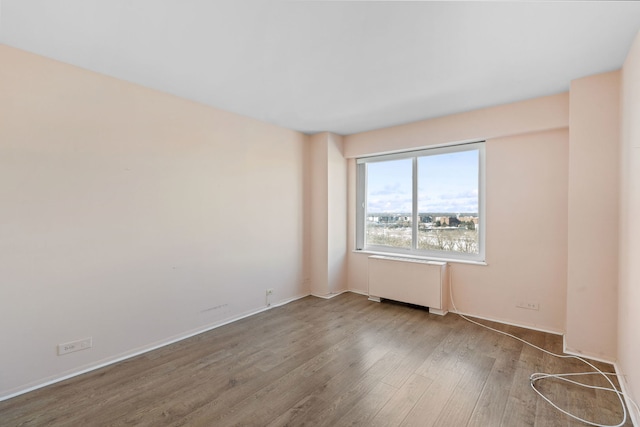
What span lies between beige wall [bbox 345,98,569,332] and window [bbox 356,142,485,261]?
0.72 ft

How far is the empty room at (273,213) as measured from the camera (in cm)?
193

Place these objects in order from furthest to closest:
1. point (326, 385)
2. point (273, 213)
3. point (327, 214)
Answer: point (327, 214), point (273, 213), point (326, 385)

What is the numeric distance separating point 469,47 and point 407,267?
8.87 ft

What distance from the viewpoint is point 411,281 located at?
394 centimetres

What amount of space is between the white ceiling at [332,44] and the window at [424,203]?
3.42 ft

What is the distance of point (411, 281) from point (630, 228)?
2.26 metres

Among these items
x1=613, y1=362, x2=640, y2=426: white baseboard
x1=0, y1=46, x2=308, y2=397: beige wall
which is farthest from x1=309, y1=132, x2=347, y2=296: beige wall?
x1=613, y1=362, x2=640, y2=426: white baseboard

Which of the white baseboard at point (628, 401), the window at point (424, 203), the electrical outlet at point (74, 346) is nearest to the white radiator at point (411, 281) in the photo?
the window at point (424, 203)

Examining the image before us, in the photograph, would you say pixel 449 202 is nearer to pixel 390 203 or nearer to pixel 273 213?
pixel 390 203

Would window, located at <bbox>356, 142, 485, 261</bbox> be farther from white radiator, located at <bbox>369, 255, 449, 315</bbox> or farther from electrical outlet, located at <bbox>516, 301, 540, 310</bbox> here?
electrical outlet, located at <bbox>516, 301, 540, 310</bbox>

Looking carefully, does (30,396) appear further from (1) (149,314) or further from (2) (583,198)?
(2) (583,198)

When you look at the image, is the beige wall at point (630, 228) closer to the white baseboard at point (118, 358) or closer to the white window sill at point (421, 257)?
the white window sill at point (421, 257)

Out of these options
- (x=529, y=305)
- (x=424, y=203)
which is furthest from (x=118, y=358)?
(x=529, y=305)

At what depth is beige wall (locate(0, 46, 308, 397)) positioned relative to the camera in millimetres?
2180
